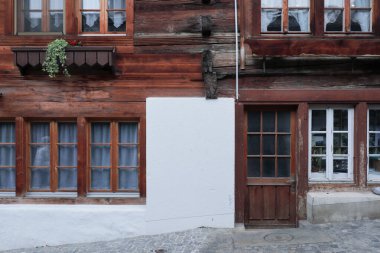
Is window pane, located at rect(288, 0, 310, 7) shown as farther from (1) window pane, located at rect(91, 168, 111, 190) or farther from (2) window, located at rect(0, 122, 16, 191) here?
(2) window, located at rect(0, 122, 16, 191)

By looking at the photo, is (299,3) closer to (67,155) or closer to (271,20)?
(271,20)

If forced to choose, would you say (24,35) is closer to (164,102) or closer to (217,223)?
(164,102)

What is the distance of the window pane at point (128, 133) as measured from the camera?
7398mm

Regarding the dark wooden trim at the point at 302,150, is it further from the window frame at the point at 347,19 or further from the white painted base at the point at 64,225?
the white painted base at the point at 64,225

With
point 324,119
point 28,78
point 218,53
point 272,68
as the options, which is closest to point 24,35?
point 28,78

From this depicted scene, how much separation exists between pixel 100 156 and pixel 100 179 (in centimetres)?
43

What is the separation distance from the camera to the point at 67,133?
24.4ft

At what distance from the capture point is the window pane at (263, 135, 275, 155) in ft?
24.5

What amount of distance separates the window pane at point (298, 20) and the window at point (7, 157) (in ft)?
18.0

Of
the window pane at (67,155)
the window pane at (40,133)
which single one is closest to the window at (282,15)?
the window pane at (67,155)

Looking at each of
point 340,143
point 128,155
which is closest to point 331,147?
→ point 340,143

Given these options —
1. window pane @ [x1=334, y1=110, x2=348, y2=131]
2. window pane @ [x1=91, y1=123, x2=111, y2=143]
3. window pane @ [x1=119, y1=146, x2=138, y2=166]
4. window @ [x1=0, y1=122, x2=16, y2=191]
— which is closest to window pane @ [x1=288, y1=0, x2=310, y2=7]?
window pane @ [x1=334, y1=110, x2=348, y2=131]

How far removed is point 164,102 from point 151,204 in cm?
184

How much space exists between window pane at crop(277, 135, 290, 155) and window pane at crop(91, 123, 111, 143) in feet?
10.4
